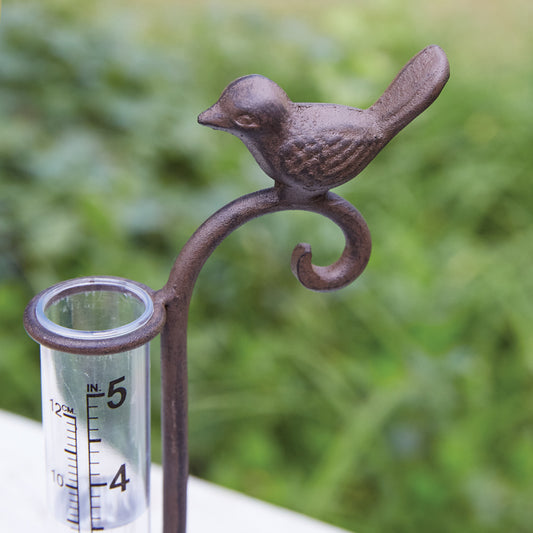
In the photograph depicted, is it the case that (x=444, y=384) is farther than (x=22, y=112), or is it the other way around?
(x=22, y=112)

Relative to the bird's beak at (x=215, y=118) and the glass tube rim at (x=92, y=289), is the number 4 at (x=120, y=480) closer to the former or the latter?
the glass tube rim at (x=92, y=289)

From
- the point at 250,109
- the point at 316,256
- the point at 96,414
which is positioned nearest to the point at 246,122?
the point at 250,109

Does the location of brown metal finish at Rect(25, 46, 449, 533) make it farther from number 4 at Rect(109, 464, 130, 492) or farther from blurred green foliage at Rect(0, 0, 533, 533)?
blurred green foliage at Rect(0, 0, 533, 533)

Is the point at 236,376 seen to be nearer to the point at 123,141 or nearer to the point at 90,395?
the point at 123,141

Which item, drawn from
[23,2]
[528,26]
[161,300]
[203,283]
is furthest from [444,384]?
[528,26]

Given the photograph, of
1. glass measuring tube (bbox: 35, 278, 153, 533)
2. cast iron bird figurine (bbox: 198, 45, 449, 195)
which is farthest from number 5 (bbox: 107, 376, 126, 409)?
cast iron bird figurine (bbox: 198, 45, 449, 195)

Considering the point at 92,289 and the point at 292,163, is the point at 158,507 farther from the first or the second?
the point at 292,163
